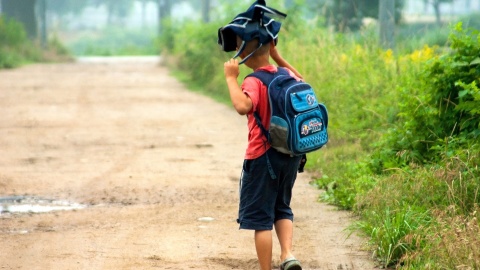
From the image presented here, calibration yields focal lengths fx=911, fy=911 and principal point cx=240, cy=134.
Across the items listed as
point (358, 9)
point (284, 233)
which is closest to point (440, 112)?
point (284, 233)

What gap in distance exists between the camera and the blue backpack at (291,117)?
4828 mm

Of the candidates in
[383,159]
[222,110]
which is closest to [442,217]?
[383,159]

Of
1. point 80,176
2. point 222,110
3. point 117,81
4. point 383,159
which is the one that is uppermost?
point 383,159

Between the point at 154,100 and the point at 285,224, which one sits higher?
the point at 285,224

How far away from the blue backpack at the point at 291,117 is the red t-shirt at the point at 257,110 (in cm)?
3

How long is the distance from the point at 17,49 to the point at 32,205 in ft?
90.4

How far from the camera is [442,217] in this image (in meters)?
5.69

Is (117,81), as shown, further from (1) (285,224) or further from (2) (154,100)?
(1) (285,224)

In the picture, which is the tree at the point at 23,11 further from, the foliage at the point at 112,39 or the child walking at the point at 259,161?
the child walking at the point at 259,161

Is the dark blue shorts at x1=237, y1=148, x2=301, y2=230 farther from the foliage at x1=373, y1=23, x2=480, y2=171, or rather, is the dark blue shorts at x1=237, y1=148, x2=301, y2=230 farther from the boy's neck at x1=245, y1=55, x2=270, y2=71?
the foliage at x1=373, y1=23, x2=480, y2=171

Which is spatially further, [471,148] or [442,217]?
[471,148]

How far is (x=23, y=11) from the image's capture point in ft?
141

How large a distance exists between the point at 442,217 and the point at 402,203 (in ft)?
1.99

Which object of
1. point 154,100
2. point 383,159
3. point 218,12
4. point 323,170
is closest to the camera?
point 383,159
